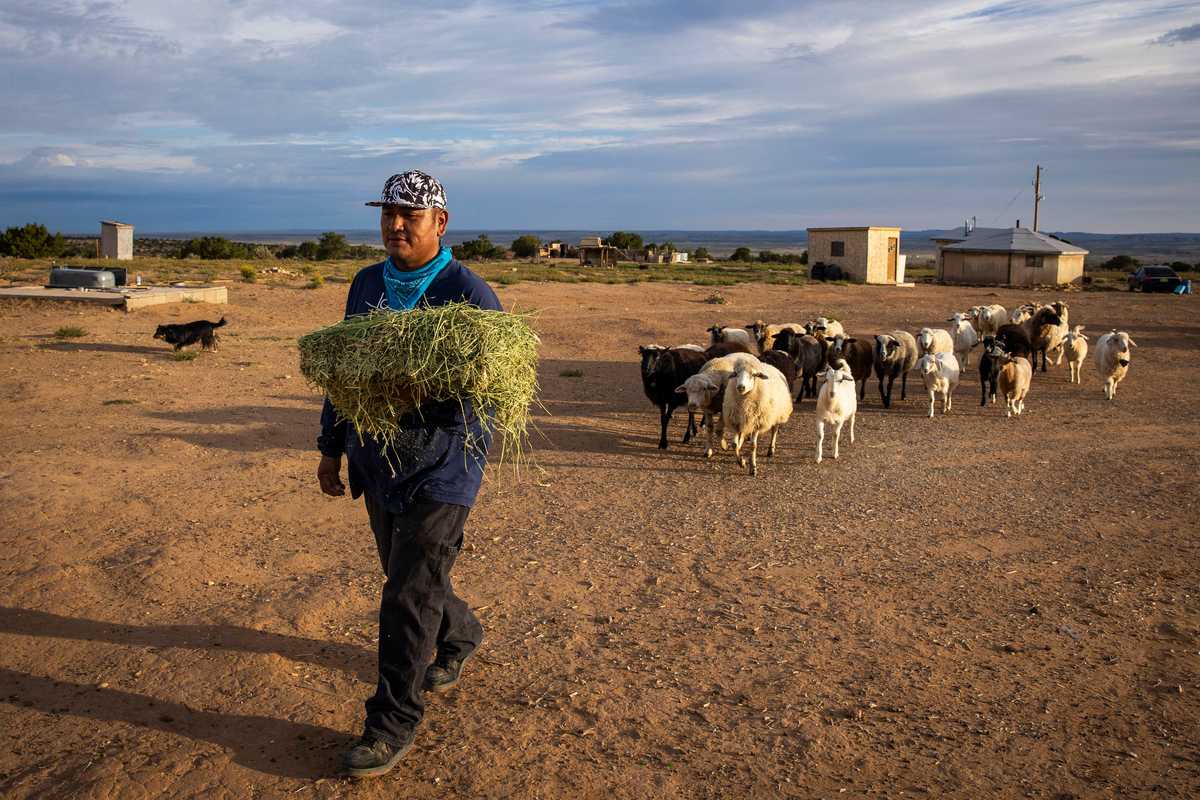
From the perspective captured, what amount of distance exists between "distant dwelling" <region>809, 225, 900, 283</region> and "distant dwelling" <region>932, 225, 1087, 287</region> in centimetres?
358

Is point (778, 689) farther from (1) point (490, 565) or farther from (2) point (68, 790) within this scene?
(2) point (68, 790)

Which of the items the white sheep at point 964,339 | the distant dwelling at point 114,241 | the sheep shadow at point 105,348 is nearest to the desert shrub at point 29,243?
the distant dwelling at point 114,241

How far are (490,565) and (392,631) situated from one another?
2845mm

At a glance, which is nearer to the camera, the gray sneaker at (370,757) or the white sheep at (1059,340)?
the gray sneaker at (370,757)

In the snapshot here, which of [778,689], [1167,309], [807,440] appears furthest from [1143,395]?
[1167,309]

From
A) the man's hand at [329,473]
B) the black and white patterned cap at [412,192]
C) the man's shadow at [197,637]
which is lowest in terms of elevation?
the man's shadow at [197,637]

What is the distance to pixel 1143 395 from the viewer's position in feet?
51.1

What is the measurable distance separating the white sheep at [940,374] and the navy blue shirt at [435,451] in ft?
36.1

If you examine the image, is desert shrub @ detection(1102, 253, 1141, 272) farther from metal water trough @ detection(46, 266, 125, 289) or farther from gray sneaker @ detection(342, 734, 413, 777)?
gray sneaker @ detection(342, 734, 413, 777)

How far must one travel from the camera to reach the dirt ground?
4.39 meters

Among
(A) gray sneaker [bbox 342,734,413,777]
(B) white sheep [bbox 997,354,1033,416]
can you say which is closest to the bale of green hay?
(A) gray sneaker [bbox 342,734,413,777]

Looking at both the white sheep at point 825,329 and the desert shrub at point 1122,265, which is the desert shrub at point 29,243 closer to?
the white sheep at point 825,329

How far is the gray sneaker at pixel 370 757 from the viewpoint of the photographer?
415cm

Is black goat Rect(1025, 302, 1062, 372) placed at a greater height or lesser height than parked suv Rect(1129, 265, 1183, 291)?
lesser
